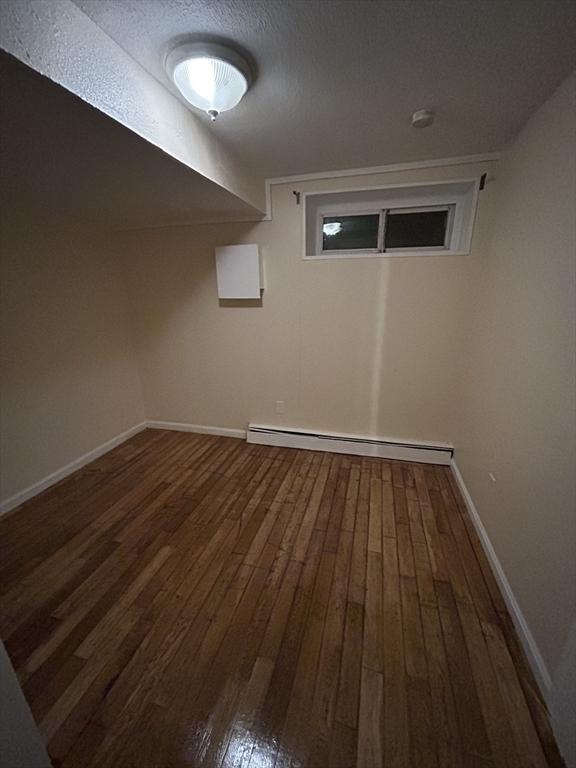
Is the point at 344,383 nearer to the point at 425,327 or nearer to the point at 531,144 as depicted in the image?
the point at 425,327

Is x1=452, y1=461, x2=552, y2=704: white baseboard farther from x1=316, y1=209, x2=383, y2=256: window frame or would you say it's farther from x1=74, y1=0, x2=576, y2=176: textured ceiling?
x1=74, y1=0, x2=576, y2=176: textured ceiling

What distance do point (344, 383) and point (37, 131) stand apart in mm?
2264

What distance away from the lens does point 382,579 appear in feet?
4.92

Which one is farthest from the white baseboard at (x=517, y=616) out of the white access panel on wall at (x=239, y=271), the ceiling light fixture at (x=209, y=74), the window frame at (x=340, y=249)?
the ceiling light fixture at (x=209, y=74)

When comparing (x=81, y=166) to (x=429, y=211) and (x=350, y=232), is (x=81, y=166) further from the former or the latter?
(x=429, y=211)

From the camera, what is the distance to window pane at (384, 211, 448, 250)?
221 centimetres

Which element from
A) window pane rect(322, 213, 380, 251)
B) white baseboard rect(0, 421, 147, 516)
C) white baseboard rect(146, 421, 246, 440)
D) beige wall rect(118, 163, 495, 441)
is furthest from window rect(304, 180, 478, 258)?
white baseboard rect(0, 421, 147, 516)

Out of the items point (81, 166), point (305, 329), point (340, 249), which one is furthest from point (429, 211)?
point (81, 166)

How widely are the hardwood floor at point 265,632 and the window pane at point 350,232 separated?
1970mm

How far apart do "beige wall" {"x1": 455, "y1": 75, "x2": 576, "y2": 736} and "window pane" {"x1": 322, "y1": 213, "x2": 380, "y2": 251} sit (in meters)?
0.83

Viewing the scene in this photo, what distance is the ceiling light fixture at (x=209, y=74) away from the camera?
38.2 inches

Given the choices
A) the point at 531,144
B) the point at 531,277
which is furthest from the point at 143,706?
the point at 531,144

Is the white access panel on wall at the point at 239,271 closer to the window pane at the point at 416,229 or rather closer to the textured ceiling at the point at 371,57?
the textured ceiling at the point at 371,57

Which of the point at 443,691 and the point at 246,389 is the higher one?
the point at 246,389
